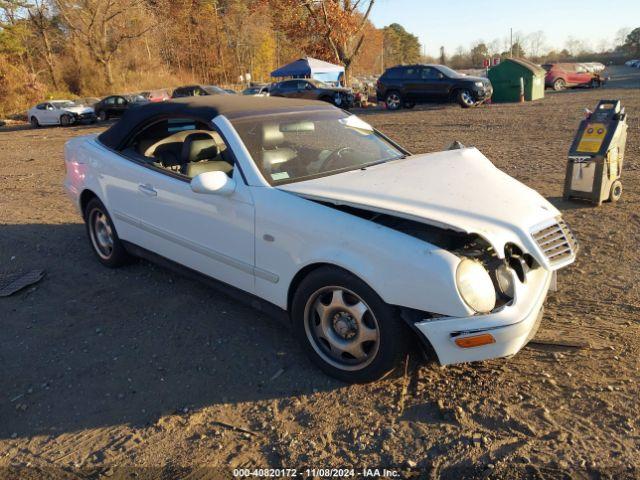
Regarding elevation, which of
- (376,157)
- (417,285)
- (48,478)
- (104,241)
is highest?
(376,157)

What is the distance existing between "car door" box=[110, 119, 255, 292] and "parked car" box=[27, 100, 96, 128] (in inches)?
956

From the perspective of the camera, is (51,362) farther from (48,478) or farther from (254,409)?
(254,409)

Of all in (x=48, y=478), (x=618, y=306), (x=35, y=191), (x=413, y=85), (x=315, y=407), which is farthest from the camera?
(x=413, y=85)

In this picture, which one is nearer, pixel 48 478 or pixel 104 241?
pixel 48 478

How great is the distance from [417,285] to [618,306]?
7.02ft

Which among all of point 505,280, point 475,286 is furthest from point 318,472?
point 505,280

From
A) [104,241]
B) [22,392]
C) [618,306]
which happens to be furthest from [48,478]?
[618,306]

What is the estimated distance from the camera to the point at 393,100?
78.3 ft

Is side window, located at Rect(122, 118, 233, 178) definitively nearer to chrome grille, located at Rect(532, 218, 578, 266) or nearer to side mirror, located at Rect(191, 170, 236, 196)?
side mirror, located at Rect(191, 170, 236, 196)

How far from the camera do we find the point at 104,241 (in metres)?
5.15

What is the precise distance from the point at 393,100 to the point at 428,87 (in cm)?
175

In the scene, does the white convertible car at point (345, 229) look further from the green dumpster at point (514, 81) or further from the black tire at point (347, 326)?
the green dumpster at point (514, 81)

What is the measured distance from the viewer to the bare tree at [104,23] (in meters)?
41.6

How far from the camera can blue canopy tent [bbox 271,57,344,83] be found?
107 feet
